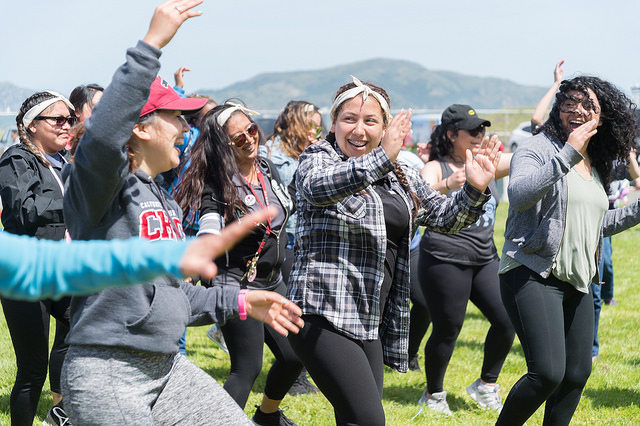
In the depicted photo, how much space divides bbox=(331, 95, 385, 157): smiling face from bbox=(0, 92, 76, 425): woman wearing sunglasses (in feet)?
5.84

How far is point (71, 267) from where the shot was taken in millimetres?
1595

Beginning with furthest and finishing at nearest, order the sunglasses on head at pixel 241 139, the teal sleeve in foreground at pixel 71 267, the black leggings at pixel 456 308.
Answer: the black leggings at pixel 456 308 → the sunglasses on head at pixel 241 139 → the teal sleeve in foreground at pixel 71 267

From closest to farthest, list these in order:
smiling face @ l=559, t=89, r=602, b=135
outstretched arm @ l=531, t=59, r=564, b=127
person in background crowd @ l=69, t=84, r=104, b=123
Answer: smiling face @ l=559, t=89, r=602, b=135 → person in background crowd @ l=69, t=84, r=104, b=123 → outstretched arm @ l=531, t=59, r=564, b=127

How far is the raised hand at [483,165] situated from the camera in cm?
350

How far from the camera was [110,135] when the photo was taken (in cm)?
227

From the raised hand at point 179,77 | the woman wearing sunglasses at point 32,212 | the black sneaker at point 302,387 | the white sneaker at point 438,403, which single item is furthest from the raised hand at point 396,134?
the raised hand at point 179,77

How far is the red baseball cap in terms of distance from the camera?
274cm

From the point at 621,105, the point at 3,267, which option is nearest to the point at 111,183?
the point at 3,267

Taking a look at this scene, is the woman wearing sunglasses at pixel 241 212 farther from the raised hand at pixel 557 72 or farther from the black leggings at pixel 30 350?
the raised hand at pixel 557 72

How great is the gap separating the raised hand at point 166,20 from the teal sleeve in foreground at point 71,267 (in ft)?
3.24

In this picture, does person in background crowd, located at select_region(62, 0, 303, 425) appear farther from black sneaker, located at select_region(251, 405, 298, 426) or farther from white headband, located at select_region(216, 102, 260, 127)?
black sneaker, located at select_region(251, 405, 298, 426)

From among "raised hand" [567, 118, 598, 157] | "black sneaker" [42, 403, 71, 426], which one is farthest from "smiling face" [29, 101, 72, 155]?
"raised hand" [567, 118, 598, 157]

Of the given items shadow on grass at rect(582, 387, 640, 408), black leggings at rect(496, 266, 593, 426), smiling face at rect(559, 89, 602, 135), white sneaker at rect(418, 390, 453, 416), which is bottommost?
white sneaker at rect(418, 390, 453, 416)

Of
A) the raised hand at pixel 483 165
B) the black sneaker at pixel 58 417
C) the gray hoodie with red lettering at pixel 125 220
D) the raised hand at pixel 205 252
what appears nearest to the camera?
the raised hand at pixel 205 252
